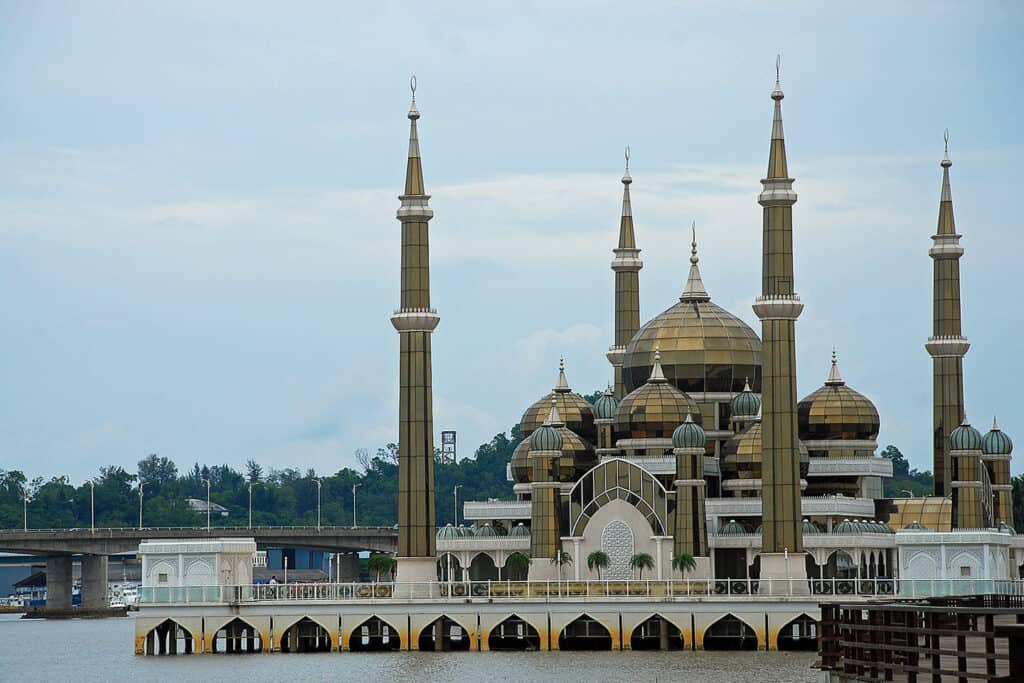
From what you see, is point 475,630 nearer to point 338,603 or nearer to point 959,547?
point 338,603

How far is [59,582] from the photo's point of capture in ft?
531

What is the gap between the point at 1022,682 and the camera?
99.9ft

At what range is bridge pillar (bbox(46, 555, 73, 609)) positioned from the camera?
161m

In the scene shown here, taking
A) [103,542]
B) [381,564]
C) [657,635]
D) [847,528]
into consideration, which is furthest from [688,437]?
[103,542]

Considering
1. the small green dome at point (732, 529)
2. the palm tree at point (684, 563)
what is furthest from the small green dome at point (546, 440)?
the small green dome at point (732, 529)

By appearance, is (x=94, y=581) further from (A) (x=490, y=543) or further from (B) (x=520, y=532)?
(B) (x=520, y=532)

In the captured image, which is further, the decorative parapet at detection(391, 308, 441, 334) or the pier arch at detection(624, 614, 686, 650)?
the decorative parapet at detection(391, 308, 441, 334)

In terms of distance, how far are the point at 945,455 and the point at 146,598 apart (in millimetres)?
37122

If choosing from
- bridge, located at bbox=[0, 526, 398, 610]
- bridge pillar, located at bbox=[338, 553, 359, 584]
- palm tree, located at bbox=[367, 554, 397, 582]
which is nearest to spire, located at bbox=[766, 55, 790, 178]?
palm tree, located at bbox=[367, 554, 397, 582]

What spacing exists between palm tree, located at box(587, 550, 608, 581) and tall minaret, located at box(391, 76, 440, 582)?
24.5ft

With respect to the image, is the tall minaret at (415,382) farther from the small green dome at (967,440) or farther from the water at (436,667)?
A: the small green dome at (967,440)

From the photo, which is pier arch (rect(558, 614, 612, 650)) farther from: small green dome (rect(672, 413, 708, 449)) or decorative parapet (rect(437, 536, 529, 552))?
decorative parapet (rect(437, 536, 529, 552))

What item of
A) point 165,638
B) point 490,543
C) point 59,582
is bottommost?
point 59,582

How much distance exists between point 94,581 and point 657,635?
3643 inches
